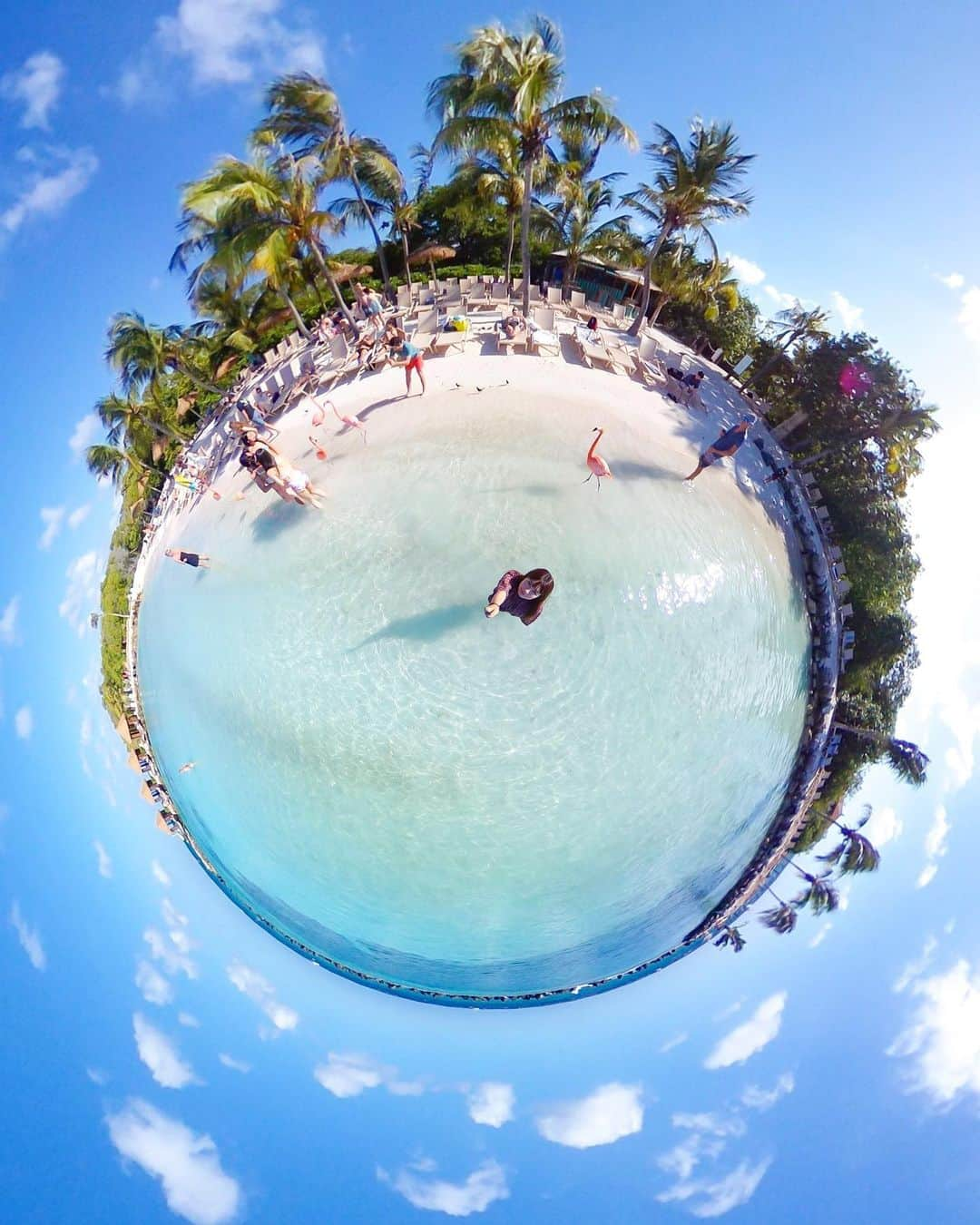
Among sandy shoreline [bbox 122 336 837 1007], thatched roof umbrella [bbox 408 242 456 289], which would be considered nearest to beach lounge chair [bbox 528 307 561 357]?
sandy shoreline [bbox 122 336 837 1007]

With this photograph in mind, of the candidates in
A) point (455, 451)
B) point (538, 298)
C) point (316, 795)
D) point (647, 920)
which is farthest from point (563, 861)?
point (538, 298)

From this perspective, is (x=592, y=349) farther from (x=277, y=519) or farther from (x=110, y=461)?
(x=110, y=461)

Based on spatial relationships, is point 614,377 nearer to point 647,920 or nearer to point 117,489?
point 647,920

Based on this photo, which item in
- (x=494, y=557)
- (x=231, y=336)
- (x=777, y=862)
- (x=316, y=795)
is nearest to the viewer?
(x=494, y=557)

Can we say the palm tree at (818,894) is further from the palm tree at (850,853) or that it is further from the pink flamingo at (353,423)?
the pink flamingo at (353,423)

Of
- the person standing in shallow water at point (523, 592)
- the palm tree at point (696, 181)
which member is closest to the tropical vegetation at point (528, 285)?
the palm tree at point (696, 181)

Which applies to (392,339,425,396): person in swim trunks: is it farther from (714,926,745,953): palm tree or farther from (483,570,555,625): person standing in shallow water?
(714,926,745,953): palm tree
